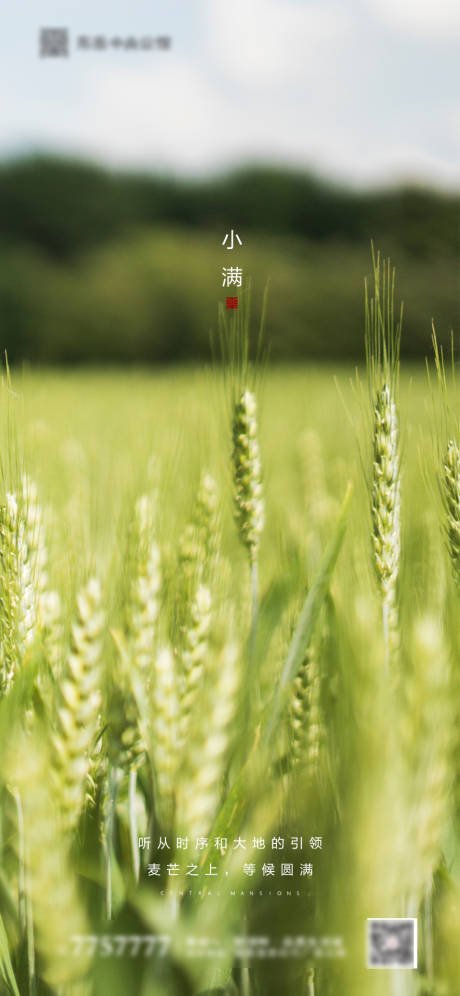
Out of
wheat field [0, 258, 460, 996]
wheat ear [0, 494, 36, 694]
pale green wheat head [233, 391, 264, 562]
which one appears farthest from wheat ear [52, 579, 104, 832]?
pale green wheat head [233, 391, 264, 562]

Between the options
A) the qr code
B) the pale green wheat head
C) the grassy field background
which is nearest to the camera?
the grassy field background

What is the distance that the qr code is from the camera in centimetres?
45

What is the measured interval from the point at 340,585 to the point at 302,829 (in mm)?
220

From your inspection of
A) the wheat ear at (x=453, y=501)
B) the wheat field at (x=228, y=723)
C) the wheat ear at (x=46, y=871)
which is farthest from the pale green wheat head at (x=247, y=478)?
the wheat ear at (x=46, y=871)

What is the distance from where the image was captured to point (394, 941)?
0.47 m

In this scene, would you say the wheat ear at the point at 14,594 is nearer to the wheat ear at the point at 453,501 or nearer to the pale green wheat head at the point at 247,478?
the pale green wheat head at the point at 247,478

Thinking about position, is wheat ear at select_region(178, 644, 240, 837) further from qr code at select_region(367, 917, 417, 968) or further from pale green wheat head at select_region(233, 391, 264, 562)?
pale green wheat head at select_region(233, 391, 264, 562)

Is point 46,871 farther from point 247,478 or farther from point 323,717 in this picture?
point 247,478

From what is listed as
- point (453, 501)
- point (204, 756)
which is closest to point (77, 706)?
point (204, 756)

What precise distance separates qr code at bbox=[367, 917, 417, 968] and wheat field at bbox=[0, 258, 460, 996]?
0.04ft

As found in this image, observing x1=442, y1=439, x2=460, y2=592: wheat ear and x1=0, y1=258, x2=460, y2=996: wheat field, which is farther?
x1=442, y1=439, x2=460, y2=592: wheat ear

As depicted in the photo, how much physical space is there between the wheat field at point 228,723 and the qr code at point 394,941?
0.01 m

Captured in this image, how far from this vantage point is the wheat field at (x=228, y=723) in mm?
377

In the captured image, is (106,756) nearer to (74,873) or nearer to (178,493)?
(74,873)
